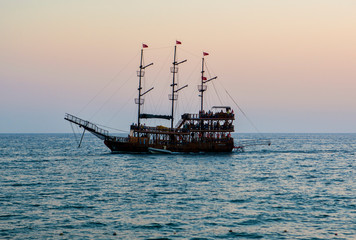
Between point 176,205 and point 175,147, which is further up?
point 175,147

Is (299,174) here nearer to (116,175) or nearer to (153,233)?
(116,175)

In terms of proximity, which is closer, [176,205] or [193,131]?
[176,205]

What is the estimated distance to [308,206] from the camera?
3014 centimetres

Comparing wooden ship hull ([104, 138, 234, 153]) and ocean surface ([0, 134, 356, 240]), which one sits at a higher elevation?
wooden ship hull ([104, 138, 234, 153])

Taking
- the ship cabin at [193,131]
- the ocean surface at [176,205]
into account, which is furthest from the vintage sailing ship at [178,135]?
the ocean surface at [176,205]

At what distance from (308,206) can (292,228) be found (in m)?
6.50

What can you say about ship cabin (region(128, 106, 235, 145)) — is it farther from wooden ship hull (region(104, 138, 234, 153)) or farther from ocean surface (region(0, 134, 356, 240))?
ocean surface (region(0, 134, 356, 240))

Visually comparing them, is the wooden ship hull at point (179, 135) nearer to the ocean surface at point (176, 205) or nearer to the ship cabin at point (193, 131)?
the ship cabin at point (193, 131)

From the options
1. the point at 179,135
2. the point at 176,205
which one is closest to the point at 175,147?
the point at 179,135

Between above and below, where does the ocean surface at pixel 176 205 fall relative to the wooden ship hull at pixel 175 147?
below

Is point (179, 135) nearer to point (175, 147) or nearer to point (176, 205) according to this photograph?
point (175, 147)

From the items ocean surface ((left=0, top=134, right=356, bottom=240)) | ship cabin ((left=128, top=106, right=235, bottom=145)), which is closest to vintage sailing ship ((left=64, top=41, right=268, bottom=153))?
ship cabin ((left=128, top=106, right=235, bottom=145))

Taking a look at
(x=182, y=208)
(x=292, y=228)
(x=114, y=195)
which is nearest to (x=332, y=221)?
(x=292, y=228)

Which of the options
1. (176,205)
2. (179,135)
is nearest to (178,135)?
(179,135)
